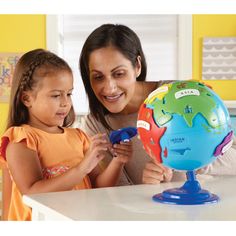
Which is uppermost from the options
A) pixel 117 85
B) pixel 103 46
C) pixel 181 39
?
pixel 181 39

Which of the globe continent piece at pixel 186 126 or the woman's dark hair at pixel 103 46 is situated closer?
the globe continent piece at pixel 186 126

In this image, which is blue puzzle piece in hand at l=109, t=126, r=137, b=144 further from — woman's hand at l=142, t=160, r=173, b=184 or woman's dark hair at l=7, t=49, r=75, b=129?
woman's dark hair at l=7, t=49, r=75, b=129

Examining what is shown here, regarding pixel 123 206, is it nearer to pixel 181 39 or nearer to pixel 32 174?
pixel 32 174

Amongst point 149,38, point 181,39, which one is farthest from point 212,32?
point 149,38

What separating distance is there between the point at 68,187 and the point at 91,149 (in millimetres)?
160

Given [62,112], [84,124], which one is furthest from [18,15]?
[62,112]

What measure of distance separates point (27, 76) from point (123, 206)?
69 cm

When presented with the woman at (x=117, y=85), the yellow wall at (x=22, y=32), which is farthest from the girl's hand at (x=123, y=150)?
the yellow wall at (x=22, y=32)

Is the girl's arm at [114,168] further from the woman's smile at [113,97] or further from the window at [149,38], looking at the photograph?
the window at [149,38]

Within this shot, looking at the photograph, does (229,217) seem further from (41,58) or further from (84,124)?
(84,124)

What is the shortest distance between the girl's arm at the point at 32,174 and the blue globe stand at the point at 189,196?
0.29 metres

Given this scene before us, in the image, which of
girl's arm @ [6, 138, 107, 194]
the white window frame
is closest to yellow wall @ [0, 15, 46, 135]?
the white window frame

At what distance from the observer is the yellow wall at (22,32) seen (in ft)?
12.6

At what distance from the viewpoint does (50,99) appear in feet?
4.89
